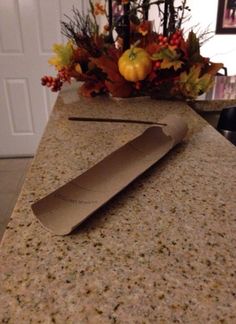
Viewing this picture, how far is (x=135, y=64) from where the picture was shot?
95 centimetres

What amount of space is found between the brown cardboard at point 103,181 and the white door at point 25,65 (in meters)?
2.06

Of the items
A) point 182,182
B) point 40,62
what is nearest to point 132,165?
point 182,182

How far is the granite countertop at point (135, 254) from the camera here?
0.30 m

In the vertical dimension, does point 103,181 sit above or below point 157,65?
below

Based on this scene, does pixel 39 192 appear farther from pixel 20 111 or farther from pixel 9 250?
pixel 20 111

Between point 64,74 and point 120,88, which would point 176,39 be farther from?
point 64,74

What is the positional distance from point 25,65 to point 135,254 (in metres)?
2.46

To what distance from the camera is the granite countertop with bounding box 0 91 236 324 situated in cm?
30

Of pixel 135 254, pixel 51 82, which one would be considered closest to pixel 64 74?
pixel 51 82

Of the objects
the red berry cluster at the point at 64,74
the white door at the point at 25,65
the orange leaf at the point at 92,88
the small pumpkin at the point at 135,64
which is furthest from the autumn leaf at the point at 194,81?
the white door at the point at 25,65

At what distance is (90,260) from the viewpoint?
14.4 inches

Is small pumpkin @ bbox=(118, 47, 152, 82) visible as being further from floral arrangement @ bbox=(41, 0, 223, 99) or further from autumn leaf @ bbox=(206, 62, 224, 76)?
autumn leaf @ bbox=(206, 62, 224, 76)

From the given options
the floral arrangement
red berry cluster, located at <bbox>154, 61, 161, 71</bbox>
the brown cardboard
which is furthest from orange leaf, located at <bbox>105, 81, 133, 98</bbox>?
the brown cardboard

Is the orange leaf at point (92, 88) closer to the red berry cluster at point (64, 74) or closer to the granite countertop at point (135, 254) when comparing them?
the red berry cluster at point (64, 74)
